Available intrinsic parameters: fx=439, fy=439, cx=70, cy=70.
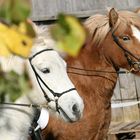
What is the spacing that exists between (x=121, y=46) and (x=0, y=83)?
3474 millimetres

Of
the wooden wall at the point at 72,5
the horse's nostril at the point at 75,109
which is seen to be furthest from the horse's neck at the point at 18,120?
the wooden wall at the point at 72,5

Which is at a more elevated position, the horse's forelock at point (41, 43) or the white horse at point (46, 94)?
the horse's forelock at point (41, 43)

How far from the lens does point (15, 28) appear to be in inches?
24.9

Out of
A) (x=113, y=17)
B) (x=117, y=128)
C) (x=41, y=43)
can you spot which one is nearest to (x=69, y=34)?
(x=41, y=43)

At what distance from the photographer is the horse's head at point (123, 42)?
399cm

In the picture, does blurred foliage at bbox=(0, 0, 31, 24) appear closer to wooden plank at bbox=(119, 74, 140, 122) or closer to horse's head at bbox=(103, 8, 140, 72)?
horse's head at bbox=(103, 8, 140, 72)

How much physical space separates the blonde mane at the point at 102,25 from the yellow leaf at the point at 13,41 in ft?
11.2

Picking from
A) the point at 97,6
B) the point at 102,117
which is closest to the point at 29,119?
the point at 102,117

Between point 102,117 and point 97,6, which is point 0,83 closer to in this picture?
point 102,117

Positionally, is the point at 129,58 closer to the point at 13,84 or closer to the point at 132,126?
the point at 132,126

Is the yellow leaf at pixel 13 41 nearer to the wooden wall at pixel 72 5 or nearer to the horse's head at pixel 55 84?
the horse's head at pixel 55 84

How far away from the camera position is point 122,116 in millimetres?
5547

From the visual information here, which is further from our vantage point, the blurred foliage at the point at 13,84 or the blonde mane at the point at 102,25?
the blonde mane at the point at 102,25

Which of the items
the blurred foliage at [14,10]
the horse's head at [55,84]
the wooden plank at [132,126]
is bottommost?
the wooden plank at [132,126]
